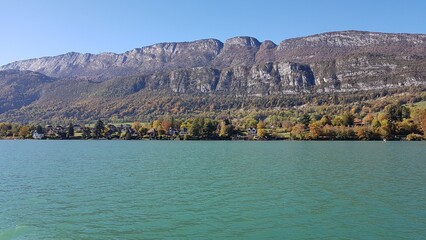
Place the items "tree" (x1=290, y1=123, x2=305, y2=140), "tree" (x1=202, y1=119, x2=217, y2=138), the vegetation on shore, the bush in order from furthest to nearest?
"tree" (x1=202, y1=119, x2=217, y2=138) < "tree" (x1=290, y1=123, x2=305, y2=140) < the vegetation on shore < the bush

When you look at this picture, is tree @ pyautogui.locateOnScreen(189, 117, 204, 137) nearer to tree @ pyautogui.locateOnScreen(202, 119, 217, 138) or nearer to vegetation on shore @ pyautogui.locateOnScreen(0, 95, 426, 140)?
vegetation on shore @ pyautogui.locateOnScreen(0, 95, 426, 140)

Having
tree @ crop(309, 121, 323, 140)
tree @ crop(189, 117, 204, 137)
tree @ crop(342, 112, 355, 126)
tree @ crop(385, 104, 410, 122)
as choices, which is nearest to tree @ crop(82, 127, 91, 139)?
tree @ crop(189, 117, 204, 137)

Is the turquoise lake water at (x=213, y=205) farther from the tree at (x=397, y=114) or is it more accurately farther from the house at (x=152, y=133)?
the house at (x=152, y=133)

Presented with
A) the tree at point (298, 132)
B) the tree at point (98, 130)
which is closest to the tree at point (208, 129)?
the tree at point (298, 132)

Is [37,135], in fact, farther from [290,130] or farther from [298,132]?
[298,132]

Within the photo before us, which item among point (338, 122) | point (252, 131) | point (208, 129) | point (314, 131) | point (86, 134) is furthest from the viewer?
point (86, 134)

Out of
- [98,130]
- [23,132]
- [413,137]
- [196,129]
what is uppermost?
[196,129]

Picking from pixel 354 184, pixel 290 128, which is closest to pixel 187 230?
pixel 354 184

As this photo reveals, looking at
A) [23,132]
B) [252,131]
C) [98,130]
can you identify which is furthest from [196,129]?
[23,132]

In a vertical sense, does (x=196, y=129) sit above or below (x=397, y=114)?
below

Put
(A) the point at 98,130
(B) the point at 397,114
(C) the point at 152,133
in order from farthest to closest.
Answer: (A) the point at 98,130 < (C) the point at 152,133 < (B) the point at 397,114

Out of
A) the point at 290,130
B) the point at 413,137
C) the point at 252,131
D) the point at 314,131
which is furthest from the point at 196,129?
the point at 413,137

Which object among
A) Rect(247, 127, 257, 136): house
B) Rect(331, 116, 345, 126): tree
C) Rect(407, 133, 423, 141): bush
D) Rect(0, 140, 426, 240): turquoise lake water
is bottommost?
Rect(0, 140, 426, 240): turquoise lake water

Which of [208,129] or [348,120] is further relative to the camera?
[208,129]
